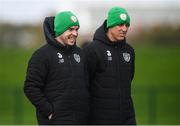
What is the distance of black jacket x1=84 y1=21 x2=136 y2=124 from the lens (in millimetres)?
8430

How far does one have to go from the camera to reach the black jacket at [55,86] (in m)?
8.07

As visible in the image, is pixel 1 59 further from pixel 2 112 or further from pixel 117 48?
pixel 117 48

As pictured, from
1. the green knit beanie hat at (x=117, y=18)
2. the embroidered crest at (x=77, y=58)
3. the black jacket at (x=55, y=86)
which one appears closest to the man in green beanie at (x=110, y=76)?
the green knit beanie hat at (x=117, y=18)

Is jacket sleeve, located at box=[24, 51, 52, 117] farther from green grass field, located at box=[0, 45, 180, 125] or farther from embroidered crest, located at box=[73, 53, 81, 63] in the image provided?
green grass field, located at box=[0, 45, 180, 125]

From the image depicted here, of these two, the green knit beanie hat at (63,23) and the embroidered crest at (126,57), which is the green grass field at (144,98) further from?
the green knit beanie hat at (63,23)

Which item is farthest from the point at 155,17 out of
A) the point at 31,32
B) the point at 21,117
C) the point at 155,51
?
the point at 21,117

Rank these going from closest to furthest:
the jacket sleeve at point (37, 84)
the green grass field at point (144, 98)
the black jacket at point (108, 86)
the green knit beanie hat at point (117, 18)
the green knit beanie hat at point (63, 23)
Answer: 1. the jacket sleeve at point (37, 84)
2. the green knit beanie hat at point (63, 23)
3. the black jacket at point (108, 86)
4. the green knit beanie hat at point (117, 18)
5. the green grass field at point (144, 98)

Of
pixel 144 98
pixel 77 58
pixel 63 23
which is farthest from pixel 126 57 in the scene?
pixel 144 98

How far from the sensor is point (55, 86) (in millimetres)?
8102

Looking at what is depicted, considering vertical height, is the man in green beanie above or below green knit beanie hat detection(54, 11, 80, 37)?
below

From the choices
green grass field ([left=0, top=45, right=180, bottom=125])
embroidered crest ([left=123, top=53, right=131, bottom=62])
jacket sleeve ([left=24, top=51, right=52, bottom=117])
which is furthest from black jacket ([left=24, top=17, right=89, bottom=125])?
green grass field ([left=0, top=45, right=180, bottom=125])

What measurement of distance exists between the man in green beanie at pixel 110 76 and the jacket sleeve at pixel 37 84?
61 centimetres

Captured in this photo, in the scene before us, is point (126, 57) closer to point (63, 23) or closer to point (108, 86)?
point (108, 86)

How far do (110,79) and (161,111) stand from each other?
14.1m
